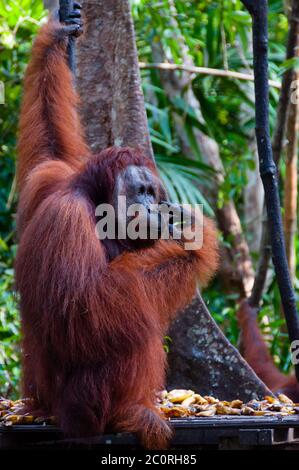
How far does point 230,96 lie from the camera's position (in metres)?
7.08

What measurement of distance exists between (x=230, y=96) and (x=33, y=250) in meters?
4.51

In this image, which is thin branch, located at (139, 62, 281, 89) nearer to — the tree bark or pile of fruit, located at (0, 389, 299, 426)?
the tree bark

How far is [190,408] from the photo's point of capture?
3.17 m

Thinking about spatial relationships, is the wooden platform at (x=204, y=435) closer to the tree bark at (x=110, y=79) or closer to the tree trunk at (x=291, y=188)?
the tree bark at (x=110, y=79)

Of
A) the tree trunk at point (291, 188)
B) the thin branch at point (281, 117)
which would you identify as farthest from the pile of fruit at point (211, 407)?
the tree trunk at point (291, 188)

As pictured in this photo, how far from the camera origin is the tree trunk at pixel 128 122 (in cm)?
402

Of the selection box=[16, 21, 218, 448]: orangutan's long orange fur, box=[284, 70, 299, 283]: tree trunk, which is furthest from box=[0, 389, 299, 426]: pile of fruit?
box=[284, 70, 299, 283]: tree trunk

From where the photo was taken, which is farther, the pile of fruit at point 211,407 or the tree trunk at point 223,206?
the tree trunk at point 223,206

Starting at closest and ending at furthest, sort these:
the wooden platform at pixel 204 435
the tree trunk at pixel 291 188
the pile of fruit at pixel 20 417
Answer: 1. the wooden platform at pixel 204 435
2. the pile of fruit at pixel 20 417
3. the tree trunk at pixel 291 188

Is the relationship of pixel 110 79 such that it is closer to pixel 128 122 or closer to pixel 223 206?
pixel 128 122

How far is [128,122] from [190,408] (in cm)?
177

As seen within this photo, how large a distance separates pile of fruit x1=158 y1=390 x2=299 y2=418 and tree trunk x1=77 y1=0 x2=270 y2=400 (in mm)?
522

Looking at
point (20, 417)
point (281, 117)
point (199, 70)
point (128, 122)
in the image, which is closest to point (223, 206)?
point (199, 70)
